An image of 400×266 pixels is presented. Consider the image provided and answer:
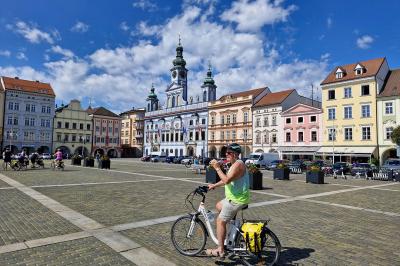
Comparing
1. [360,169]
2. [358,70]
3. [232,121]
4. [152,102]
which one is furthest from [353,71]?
[152,102]

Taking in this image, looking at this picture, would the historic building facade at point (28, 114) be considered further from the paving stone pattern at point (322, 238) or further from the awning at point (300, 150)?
the paving stone pattern at point (322, 238)

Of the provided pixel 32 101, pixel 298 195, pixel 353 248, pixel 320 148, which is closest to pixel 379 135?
pixel 320 148

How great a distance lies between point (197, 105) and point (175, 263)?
62934 mm

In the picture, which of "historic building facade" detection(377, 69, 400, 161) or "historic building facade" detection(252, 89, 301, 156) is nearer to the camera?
"historic building facade" detection(377, 69, 400, 161)

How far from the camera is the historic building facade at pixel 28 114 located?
66.3 meters

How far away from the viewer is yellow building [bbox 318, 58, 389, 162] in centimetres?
4066

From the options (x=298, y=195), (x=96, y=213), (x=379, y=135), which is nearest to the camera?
(x=96, y=213)

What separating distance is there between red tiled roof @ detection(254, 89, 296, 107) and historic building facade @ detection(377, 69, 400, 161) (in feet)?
47.5

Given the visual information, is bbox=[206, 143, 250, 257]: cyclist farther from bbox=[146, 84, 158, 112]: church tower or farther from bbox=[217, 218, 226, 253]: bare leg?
bbox=[146, 84, 158, 112]: church tower

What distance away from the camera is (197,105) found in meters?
67.4

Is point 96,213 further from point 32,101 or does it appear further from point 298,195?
point 32,101

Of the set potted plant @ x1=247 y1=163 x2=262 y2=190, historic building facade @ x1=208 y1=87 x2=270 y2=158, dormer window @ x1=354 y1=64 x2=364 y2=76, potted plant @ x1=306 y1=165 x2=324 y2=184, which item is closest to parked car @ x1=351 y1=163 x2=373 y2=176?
potted plant @ x1=306 y1=165 x2=324 y2=184

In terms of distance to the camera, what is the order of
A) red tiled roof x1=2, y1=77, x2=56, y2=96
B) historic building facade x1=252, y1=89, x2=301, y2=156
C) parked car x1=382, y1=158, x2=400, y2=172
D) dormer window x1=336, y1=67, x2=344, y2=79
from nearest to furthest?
parked car x1=382, y1=158, x2=400, y2=172 → dormer window x1=336, y1=67, x2=344, y2=79 → historic building facade x1=252, y1=89, x2=301, y2=156 → red tiled roof x1=2, y1=77, x2=56, y2=96

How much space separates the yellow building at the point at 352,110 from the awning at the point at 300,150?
1300 mm
